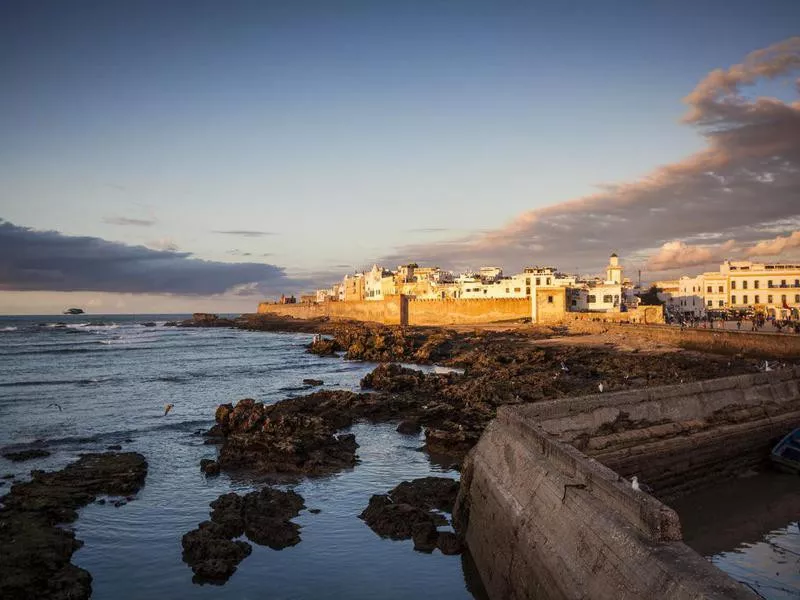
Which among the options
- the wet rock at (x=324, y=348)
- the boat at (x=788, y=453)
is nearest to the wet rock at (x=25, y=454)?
the boat at (x=788, y=453)

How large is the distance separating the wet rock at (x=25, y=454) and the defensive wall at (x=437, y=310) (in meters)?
72.6

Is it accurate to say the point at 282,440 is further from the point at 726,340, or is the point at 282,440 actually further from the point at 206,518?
the point at 726,340

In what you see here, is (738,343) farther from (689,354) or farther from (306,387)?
(306,387)

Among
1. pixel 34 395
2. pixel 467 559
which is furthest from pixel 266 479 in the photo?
pixel 34 395

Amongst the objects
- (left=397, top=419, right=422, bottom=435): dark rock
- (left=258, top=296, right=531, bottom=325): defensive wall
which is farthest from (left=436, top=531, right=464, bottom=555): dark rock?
(left=258, top=296, right=531, bottom=325): defensive wall

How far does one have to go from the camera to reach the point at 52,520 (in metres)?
11.9

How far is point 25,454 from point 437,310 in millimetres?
77822

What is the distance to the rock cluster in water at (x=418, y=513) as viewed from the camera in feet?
35.3

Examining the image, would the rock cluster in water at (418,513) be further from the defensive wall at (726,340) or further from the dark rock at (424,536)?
the defensive wall at (726,340)

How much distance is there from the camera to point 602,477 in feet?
22.9

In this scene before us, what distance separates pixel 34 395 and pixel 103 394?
400 centimetres

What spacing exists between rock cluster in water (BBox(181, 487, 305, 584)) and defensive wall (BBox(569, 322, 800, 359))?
3070 cm

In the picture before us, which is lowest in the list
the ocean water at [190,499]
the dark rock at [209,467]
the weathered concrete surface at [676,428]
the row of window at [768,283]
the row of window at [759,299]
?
the ocean water at [190,499]

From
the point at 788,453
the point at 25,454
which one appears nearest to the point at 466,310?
the point at 25,454
